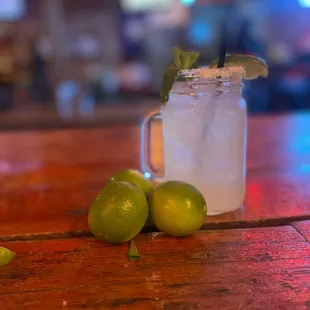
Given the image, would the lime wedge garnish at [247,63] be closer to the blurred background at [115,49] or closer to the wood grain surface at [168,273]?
the wood grain surface at [168,273]

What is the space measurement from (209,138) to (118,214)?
211 millimetres

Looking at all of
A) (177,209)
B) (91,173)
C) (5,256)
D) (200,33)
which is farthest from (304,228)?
(200,33)

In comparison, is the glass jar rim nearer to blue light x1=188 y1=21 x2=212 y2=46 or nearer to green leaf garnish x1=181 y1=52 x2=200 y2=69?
green leaf garnish x1=181 y1=52 x2=200 y2=69

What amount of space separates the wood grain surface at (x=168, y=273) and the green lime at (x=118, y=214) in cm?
2

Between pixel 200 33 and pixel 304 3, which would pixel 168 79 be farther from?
pixel 304 3

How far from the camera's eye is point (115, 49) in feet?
13.4

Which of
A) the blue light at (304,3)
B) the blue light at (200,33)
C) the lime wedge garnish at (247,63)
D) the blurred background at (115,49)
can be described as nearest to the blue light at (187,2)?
the blurred background at (115,49)

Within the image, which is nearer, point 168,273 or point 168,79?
point 168,273

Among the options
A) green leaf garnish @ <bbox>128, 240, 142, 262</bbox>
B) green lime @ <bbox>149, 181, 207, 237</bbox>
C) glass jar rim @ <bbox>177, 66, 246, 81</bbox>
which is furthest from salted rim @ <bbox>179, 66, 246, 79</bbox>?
green leaf garnish @ <bbox>128, 240, 142, 262</bbox>

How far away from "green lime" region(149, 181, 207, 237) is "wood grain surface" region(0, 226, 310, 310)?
0.02 metres

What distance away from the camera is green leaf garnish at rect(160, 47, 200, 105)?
69cm

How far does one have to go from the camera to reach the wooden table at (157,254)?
1.62ft

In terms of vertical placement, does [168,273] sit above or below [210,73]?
below

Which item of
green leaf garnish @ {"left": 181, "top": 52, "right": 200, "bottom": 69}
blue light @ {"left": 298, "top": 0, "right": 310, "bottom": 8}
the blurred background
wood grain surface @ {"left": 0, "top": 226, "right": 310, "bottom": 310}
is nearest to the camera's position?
wood grain surface @ {"left": 0, "top": 226, "right": 310, "bottom": 310}
